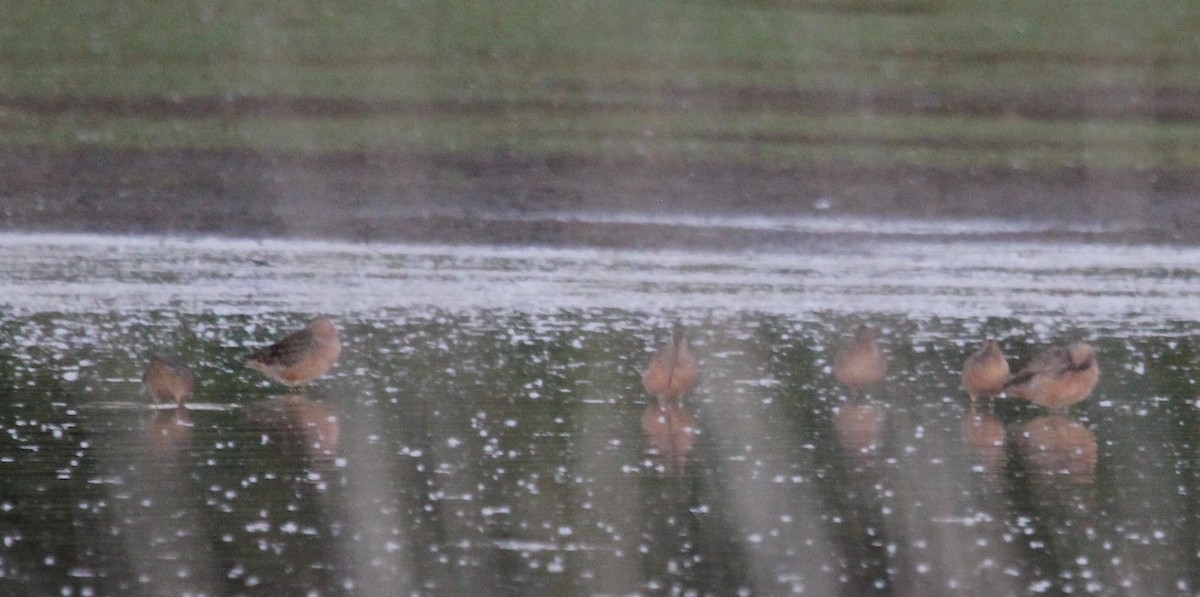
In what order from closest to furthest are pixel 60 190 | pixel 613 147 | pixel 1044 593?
pixel 1044 593, pixel 60 190, pixel 613 147

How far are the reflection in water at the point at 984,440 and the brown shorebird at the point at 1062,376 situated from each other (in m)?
0.27

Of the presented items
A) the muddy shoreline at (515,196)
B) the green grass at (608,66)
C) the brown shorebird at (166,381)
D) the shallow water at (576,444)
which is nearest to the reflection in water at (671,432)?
the shallow water at (576,444)

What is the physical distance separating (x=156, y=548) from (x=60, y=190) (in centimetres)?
1174

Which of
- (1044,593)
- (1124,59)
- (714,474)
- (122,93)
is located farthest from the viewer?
(1124,59)

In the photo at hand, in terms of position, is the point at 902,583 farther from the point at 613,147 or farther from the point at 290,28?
the point at 290,28

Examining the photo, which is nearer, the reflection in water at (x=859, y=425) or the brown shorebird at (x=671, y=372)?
the reflection in water at (x=859, y=425)

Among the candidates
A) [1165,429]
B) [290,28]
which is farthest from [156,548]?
[290,28]

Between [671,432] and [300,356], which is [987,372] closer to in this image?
[671,432]

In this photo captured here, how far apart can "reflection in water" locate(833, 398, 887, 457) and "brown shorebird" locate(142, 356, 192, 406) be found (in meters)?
3.14

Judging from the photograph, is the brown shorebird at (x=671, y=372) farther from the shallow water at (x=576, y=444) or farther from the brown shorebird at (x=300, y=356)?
the brown shorebird at (x=300, y=356)

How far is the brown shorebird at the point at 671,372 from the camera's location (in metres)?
10.0

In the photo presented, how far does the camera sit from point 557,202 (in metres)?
18.5

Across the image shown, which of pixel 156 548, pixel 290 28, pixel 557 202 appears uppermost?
pixel 290 28

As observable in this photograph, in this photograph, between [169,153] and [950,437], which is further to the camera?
[169,153]
